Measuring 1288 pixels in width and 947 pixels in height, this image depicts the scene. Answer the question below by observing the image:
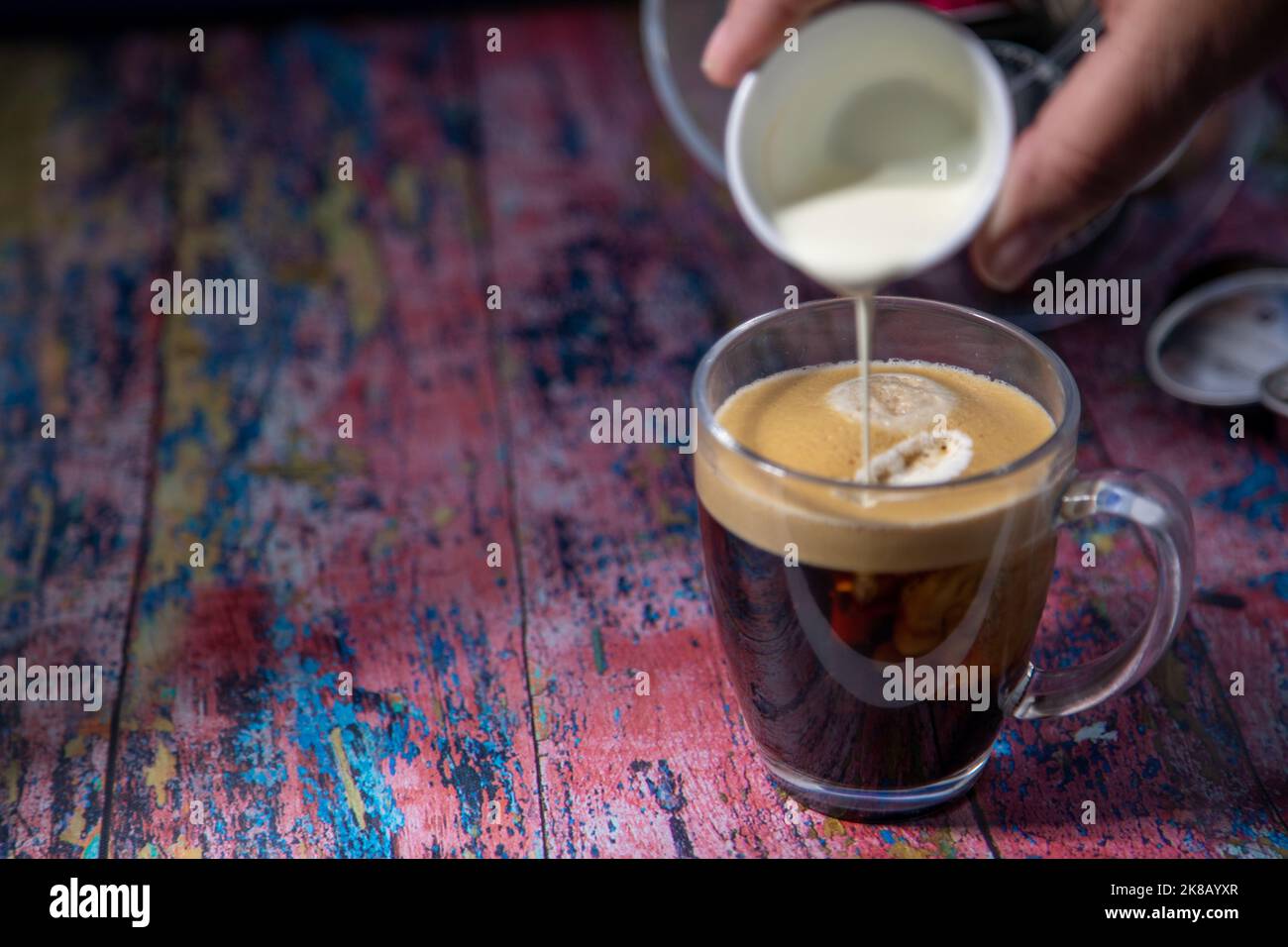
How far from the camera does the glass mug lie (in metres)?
0.82

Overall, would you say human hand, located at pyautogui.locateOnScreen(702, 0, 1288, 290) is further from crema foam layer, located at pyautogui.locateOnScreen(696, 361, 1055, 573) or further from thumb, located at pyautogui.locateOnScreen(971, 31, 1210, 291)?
crema foam layer, located at pyautogui.locateOnScreen(696, 361, 1055, 573)

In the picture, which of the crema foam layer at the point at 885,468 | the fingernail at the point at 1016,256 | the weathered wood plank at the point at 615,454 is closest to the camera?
the crema foam layer at the point at 885,468

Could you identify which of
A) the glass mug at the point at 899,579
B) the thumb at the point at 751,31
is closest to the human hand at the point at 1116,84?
the thumb at the point at 751,31

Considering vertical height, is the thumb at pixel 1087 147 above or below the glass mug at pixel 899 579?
above

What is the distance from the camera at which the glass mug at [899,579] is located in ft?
2.68

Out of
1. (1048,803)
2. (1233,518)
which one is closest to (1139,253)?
(1233,518)

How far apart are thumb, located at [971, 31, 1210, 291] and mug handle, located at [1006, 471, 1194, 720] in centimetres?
29

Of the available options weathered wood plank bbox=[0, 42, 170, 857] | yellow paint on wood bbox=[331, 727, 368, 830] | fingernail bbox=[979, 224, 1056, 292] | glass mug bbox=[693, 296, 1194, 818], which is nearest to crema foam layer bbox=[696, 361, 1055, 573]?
glass mug bbox=[693, 296, 1194, 818]

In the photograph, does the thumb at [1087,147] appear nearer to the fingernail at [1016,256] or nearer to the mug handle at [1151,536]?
the fingernail at [1016,256]

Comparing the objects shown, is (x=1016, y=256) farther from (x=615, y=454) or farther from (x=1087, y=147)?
(x=615, y=454)

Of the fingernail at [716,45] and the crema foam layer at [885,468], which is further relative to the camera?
the fingernail at [716,45]

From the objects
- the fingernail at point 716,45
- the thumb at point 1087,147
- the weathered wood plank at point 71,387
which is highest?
the fingernail at point 716,45

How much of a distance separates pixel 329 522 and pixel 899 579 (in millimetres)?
556

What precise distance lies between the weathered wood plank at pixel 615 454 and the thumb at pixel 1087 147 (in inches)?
13.5
